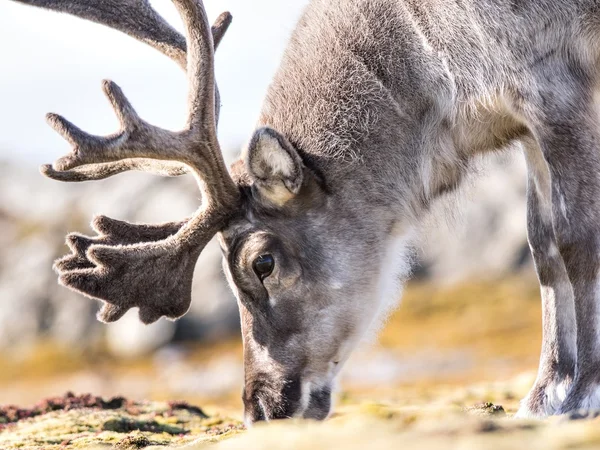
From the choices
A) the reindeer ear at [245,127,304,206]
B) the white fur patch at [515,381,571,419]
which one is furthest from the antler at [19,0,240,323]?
the white fur patch at [515,381,571,419]

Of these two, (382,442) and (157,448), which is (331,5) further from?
(382,442)

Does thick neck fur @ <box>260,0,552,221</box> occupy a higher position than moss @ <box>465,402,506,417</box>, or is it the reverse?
thick neck fur @ <box>260,0,552,221</box>

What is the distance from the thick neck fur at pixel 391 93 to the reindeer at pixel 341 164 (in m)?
0.01

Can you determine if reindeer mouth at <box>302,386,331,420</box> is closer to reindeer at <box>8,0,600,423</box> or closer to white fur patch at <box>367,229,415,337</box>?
reindeer at <box>8,0,600,423</box>

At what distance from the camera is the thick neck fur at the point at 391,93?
7.70m

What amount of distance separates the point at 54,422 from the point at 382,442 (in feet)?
20.0

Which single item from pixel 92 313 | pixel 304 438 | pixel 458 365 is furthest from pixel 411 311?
pixel 304 438

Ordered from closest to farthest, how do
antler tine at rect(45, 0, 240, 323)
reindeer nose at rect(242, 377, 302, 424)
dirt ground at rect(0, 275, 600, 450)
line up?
dirt ground at rect(0, 275, 600, 450) → antler tine at rect(45, 0, 240, 323) → reindeer nose at rect(242, 377, 302, 424)

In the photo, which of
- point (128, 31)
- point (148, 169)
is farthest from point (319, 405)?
point (128, 31)

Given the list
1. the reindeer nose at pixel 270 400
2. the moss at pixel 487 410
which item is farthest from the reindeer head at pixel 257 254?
the moss at pixel 487 410

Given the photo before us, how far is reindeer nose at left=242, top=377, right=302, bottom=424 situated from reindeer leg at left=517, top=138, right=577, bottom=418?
212 centimetres

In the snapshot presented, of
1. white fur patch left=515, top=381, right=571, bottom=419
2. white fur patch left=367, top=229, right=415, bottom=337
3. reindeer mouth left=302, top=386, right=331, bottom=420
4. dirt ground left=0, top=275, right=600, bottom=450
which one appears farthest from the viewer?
white fur patch left=367, top=229, right=415, bottom=337

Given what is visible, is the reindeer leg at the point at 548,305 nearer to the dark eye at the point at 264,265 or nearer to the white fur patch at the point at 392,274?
Result: the white fur patch at the point at 392,274

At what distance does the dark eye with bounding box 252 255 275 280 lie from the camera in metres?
7.57
